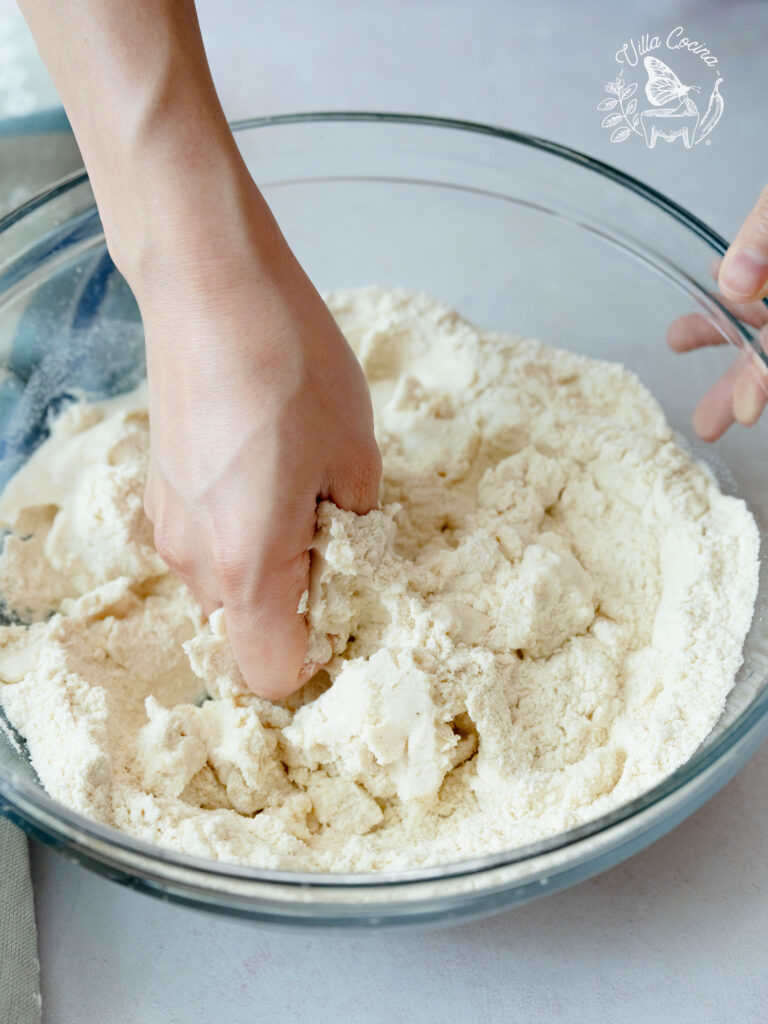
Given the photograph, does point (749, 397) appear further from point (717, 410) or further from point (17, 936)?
point (17, 936)

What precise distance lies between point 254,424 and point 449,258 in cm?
81

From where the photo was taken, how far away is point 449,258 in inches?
62.2

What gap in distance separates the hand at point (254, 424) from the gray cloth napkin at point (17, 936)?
13.3 inches

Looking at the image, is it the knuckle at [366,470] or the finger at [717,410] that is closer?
the knuckle at [366,470]

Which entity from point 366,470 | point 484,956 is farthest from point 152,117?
point 484,956

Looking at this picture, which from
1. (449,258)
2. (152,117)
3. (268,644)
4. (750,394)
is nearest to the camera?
(152,117)

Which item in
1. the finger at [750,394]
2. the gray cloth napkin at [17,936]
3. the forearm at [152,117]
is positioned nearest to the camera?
the forearm at [152,117]

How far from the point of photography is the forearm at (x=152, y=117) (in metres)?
0.85

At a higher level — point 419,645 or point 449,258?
point 449,258

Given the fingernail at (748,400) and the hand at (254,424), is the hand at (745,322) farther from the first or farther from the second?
the hand at (254,424)

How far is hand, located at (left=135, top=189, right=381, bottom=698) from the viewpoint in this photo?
2.90ft

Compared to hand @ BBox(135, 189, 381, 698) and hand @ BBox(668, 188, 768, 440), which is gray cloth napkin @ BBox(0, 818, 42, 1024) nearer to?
hand @ BBox(135, 189, 381, 698)

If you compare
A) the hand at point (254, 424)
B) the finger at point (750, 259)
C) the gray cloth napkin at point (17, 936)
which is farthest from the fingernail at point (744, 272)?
the gray cloth napkin at point (17, 936)

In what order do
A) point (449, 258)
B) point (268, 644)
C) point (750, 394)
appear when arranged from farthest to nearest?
point (449, 258)
point (750, 394)
point (268, 644)
